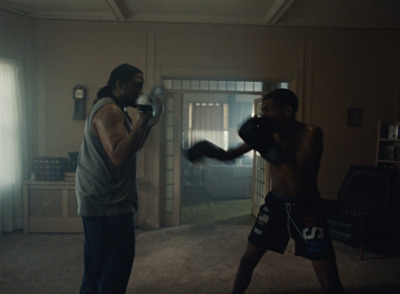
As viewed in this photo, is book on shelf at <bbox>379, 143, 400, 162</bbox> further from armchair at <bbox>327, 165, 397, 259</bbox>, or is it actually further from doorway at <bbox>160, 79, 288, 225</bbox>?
doorway at <bbox>160, 79, 288, 225</bbox>

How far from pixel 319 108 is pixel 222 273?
2.73 m

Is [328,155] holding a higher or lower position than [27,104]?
lower

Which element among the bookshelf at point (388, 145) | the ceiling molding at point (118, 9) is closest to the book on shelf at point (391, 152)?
the bookshelf at point (388, 145)

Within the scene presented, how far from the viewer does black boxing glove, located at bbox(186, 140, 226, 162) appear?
6.53ft

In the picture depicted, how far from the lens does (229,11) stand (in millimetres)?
3924

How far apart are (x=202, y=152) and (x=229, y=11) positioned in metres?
2.67

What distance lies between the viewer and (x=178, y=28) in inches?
162

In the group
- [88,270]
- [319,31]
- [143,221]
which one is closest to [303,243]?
[88,270]

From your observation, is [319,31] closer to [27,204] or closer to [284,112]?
[284,112]

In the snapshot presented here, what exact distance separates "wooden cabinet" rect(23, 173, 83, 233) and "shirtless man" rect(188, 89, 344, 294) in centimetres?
248

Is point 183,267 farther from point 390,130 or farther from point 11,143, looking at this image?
point 390,130

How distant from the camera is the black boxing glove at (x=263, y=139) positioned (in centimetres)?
158

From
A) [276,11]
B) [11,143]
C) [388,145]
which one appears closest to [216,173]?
[388,145]

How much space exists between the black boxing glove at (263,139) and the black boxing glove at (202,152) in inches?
14.1
